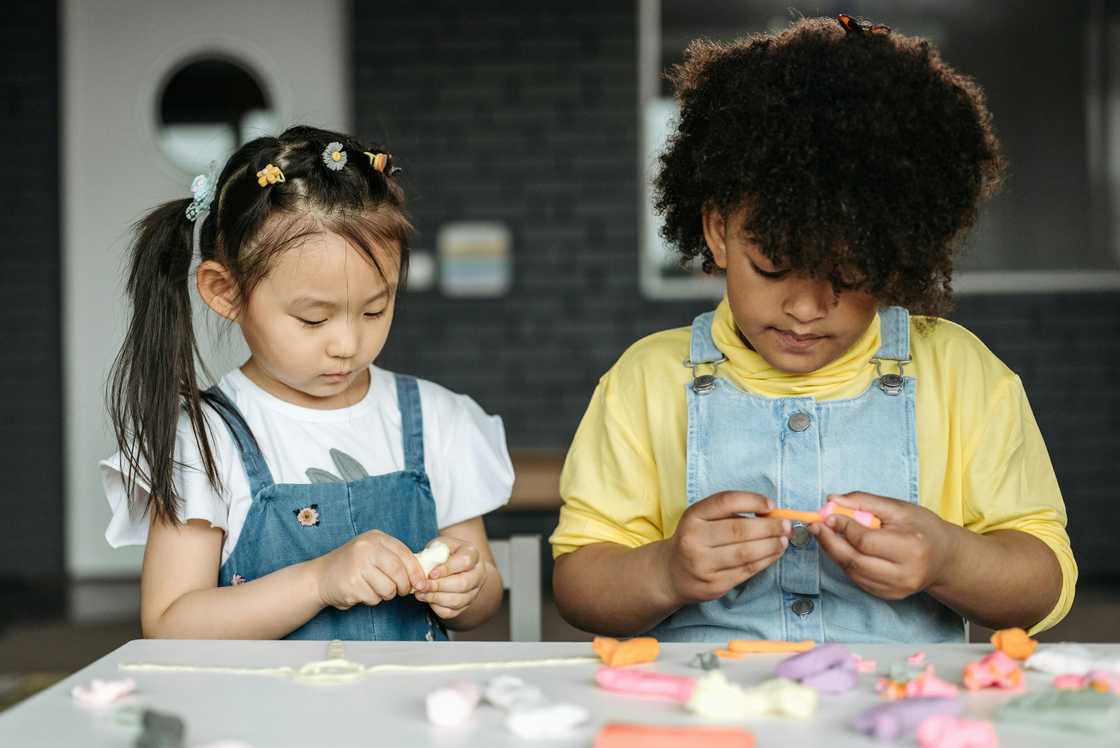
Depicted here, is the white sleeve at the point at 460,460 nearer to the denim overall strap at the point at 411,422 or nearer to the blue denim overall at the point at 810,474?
the denim overall strap at the point at 411,422

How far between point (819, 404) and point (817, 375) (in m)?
0.04

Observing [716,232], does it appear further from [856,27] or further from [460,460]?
[460,460]

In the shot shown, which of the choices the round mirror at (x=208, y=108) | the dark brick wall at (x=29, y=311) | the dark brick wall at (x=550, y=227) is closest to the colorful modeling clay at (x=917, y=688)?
the dark brick wall at (x=550, y=227)

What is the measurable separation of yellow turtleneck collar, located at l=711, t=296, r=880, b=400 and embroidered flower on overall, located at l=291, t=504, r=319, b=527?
1.87ft

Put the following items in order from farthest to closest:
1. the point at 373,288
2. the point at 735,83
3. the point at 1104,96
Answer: the point at 1104,96 < the point at 373,288 < the point at 735,83

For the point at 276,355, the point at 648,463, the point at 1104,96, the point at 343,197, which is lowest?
the point at 648,463

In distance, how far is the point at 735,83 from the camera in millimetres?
1491

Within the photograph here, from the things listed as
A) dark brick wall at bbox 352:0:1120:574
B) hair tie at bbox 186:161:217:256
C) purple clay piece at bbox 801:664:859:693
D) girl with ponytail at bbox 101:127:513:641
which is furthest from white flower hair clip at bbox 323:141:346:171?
dark brick wall at bbox 352:0:1120:574

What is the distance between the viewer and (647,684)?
107 cm

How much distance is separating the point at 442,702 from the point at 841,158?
72 centimetres

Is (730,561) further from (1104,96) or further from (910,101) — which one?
(1104,96)

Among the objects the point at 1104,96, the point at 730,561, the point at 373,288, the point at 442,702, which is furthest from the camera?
the point at 1104,96

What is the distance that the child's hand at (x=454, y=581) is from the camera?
1501mm

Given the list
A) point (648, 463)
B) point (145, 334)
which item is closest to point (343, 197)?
point (145, 334)
